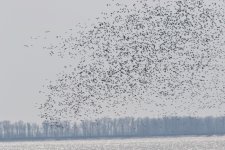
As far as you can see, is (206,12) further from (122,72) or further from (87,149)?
(87,149)

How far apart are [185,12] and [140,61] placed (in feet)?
17.0

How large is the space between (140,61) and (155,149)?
113m

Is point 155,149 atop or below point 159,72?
below

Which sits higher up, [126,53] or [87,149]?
[126,53]

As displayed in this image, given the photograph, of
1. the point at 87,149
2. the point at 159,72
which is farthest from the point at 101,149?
the point at 159,72

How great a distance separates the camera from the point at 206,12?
49969 mm

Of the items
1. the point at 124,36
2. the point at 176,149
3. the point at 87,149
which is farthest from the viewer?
the point at 87,149

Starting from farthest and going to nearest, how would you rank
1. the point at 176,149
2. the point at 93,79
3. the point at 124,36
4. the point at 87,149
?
the point at 87,149, the point at 176,149, the point at 93,79, the point at 124,36

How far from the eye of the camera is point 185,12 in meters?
50.8

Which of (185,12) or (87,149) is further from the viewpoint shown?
(87,149)

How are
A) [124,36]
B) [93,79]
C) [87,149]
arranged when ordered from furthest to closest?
[87,149]
[93,79]
[124,36]

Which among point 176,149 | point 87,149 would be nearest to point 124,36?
point 176,149

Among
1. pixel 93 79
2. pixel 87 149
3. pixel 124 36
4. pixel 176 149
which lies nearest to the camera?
pixel 124 36

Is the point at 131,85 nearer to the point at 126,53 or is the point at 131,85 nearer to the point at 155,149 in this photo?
the point at 126,53
